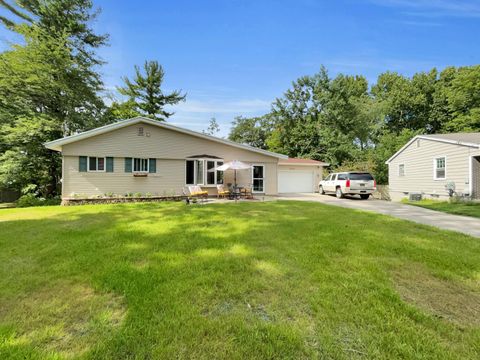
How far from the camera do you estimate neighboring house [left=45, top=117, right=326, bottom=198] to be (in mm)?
13125

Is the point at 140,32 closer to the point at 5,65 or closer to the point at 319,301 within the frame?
the point at 5,65

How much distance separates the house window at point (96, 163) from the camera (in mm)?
13344

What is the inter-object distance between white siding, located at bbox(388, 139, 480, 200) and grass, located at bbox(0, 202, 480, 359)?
1068cm

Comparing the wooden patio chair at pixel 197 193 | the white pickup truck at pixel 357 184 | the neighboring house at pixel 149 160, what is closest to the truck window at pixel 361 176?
the white pickup truck at pixel 357 184

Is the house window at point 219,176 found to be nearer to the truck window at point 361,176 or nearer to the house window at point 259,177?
the house window at point 259,177

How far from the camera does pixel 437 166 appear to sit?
49.7 ft

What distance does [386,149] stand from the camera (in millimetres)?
28125

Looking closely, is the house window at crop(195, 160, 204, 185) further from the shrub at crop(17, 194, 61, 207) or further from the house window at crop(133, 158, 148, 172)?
the shrub at crop(17, 194, 61, 207)

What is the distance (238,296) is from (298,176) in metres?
20.3

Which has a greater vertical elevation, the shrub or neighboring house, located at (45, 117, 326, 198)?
neighboring house, located at (45, 117, 326, 198)

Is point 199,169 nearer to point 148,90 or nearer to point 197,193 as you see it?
point 197,193

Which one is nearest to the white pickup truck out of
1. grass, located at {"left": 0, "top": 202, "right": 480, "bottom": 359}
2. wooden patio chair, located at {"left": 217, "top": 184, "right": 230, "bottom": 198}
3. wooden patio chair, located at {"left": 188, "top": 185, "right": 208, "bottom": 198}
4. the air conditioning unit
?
the air conditioning unit

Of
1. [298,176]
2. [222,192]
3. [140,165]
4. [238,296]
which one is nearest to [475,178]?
[298,176]

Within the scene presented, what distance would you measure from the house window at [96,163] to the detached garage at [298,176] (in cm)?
1356
